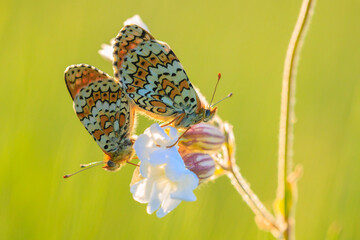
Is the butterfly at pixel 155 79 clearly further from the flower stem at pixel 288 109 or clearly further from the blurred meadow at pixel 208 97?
the blurred meadow at pixel 208 97

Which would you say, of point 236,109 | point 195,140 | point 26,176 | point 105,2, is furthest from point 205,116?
point 105,2

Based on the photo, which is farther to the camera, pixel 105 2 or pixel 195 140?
pixel 105 2

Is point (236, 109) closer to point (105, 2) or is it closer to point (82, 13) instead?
point (82, 13)

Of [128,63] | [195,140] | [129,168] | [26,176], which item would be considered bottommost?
[129,168]

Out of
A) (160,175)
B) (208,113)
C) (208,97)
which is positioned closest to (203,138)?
(208,113)

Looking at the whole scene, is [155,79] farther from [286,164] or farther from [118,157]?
[286,164]

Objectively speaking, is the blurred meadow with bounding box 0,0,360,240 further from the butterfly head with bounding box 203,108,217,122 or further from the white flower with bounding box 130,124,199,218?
the butterfly head with bounding box 203,108,217,122

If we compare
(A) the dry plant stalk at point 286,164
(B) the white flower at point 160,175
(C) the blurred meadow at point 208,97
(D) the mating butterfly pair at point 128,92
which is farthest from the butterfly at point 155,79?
(C) the blurred meadow at point 208,97
